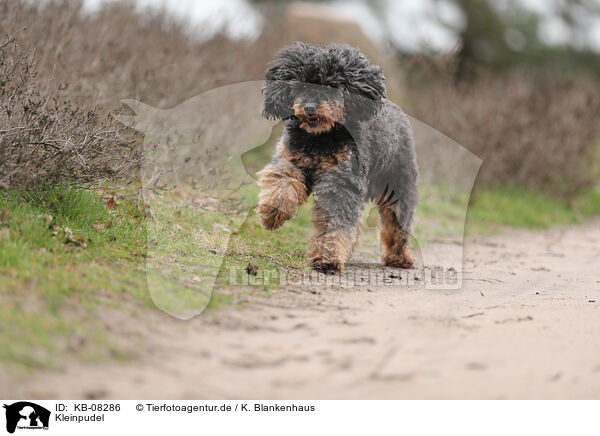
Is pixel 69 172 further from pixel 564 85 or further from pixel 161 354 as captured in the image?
pixel 564 85

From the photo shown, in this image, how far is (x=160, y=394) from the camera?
9.33ft

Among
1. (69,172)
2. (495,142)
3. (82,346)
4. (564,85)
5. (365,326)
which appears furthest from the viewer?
(564,85)

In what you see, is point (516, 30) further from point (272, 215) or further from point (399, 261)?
point (272, 215)

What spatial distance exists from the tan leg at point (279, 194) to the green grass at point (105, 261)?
452mm

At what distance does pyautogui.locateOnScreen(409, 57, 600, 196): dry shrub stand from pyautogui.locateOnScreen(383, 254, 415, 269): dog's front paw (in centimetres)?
560

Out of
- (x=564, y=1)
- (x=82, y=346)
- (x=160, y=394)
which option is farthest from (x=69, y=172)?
(x=564, y=1)

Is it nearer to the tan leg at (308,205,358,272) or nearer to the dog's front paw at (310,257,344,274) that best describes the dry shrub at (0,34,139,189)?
the tan leg at (308,205,358,272)

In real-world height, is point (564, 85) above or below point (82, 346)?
above

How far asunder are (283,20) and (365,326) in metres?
11.0

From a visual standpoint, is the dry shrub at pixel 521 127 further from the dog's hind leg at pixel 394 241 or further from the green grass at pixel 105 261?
the dog's hind leg at pixel 394 241

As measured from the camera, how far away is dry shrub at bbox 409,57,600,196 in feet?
36.7

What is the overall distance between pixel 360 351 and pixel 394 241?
2961mm

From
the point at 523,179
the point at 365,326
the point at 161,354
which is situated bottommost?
the point at 161,354

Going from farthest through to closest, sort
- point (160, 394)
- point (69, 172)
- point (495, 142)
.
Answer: point (495, 142), point (69, 172), point (160, 394)
